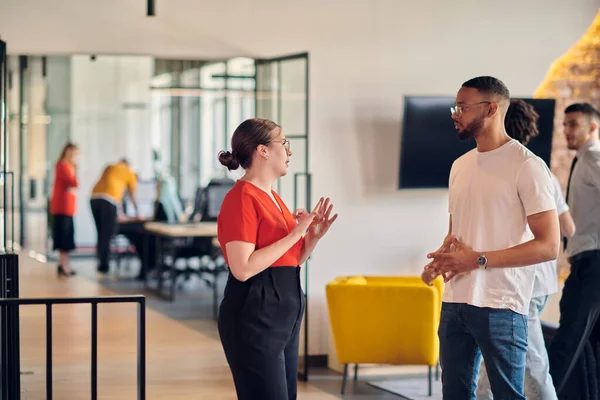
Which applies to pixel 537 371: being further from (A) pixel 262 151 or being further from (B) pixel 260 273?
(A) pixel 262 151

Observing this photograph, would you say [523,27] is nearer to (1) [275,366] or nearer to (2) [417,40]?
(2) [417,40]

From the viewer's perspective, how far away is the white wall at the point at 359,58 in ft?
21.0

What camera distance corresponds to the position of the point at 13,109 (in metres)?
18.0

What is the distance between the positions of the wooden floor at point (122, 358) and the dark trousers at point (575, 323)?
148cm

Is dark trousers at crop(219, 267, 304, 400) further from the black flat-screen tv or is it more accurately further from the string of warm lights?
the string of warm lights

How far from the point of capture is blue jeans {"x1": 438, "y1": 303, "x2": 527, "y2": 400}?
3102 millimetres

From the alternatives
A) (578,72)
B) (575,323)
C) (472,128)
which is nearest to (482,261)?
(472,128)

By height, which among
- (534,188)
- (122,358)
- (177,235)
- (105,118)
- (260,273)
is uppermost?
(105,118)

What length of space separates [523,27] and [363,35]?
1270mm

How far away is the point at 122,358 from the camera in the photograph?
22.4ft

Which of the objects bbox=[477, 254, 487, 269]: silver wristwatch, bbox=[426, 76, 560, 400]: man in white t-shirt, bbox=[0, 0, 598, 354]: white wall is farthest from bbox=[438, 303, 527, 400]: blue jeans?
bbox=[0, 0, 598, 354]: white wall

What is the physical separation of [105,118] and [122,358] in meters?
9.26

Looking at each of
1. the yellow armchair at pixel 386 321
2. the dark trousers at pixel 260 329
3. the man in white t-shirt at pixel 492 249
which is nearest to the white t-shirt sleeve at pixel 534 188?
the man in white t-shirt at pixel 492 249

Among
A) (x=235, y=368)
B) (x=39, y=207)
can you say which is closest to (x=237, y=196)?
(x=235, y=368)
